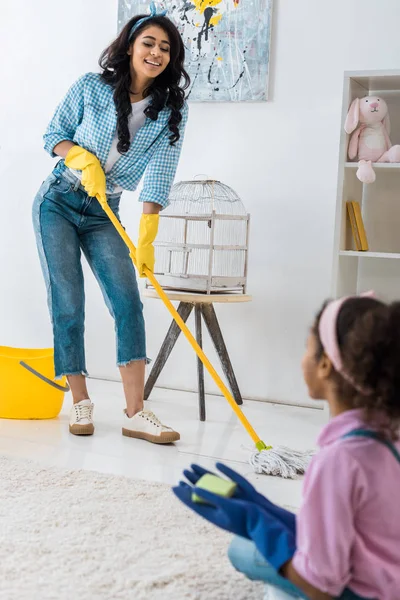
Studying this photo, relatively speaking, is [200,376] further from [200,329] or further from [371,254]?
[371,254]

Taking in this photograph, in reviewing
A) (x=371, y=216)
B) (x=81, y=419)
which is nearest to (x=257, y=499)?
(x=81, y=419)

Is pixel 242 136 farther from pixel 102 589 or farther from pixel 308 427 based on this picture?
pixel 102 589

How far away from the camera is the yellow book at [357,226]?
2826mm

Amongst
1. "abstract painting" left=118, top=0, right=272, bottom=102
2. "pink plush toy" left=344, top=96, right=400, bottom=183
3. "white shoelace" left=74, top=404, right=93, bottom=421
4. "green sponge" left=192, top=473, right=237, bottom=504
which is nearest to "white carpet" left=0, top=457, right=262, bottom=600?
"green sponge" left=192, top=473, right=237, bottom=504

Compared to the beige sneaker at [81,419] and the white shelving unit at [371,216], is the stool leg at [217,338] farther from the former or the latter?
the beige sneaker at [81,419]

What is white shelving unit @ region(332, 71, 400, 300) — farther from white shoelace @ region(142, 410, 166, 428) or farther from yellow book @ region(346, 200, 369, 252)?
white shoelace @ region(142, 410, 166, 428)

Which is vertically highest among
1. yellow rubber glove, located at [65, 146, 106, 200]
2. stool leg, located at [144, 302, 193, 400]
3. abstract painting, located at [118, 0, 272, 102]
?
abstract painting, located at [118, 0, 272, 102]

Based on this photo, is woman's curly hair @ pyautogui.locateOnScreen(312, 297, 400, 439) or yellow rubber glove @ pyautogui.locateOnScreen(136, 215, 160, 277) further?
yellow rubber glove @ pyautogui.locateOnScreen(136, 215, 160, 277)

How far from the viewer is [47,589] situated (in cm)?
135

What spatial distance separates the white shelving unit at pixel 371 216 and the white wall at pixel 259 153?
13 cm

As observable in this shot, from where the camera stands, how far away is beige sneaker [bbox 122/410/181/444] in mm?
2443

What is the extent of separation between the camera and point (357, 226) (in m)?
2.83

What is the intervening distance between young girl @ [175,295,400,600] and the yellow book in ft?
5.97

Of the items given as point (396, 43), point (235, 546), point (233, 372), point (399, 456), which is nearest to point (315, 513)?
point (399, 456)
